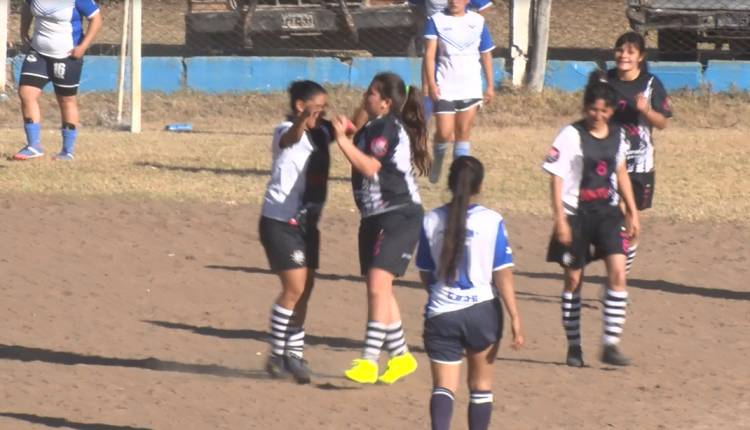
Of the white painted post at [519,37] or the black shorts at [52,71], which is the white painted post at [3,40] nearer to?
the black shorts at [52,71]

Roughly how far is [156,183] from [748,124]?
22.7ft

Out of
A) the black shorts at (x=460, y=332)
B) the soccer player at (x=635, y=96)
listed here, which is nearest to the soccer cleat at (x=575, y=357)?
the soccer player at (x=635, y=96)

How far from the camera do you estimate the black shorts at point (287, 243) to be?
7371mm

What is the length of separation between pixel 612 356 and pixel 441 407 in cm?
223

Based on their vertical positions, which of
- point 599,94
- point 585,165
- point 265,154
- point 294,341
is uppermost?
point 599,94

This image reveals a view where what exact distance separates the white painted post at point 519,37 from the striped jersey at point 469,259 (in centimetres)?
1207

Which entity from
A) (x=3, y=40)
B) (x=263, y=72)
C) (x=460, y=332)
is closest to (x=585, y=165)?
(x=460, y=332)

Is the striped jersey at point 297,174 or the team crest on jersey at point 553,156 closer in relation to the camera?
the striped jersey at point 297,174

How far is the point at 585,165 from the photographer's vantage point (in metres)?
7.81

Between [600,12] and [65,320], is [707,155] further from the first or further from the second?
[600,12]

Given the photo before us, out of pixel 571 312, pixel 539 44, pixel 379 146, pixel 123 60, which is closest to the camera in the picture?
pixel 379 146

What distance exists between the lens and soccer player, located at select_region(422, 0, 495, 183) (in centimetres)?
1249

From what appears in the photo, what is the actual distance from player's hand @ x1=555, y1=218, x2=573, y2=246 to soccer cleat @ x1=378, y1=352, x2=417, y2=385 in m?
0.97

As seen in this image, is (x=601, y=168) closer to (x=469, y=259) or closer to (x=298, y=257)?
(x=298, y=257)
